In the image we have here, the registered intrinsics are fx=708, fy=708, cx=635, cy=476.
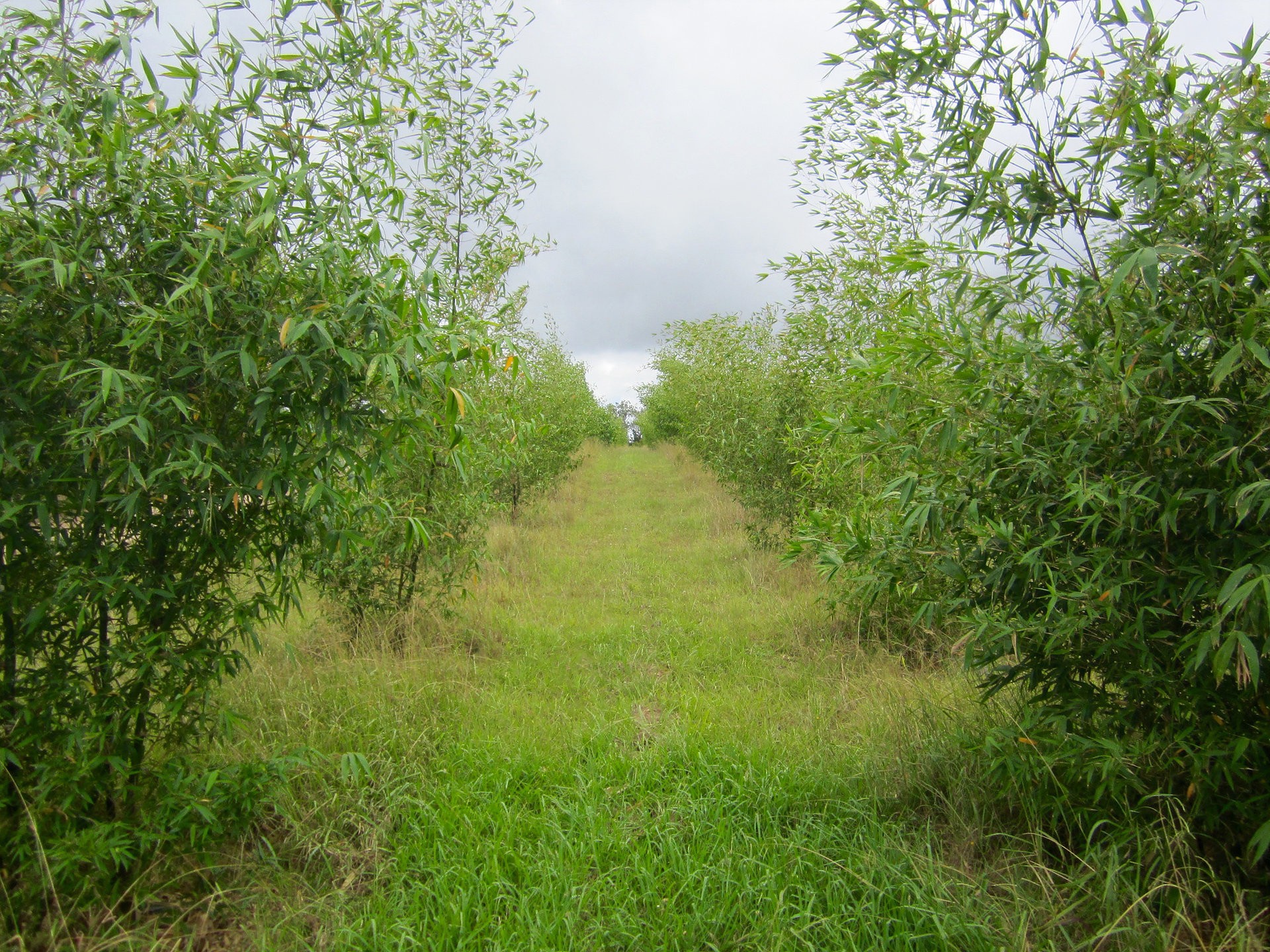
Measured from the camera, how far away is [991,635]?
2.84m

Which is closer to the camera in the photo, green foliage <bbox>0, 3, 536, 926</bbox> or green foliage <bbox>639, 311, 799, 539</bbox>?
green foliage <bbox>0, 3, 536, 926</bbox>

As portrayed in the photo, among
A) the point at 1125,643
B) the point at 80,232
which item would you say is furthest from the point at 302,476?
the point at 1125,643

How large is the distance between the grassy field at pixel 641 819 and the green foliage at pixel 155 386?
0.70 m

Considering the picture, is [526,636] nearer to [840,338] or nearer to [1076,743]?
[840,338]

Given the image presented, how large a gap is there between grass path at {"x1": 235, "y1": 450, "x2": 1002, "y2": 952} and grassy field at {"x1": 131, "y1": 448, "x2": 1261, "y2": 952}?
14 millimetres

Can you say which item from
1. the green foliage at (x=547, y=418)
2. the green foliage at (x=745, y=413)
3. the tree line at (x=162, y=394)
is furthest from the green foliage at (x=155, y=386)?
the green foliage at (x=745, y=413)

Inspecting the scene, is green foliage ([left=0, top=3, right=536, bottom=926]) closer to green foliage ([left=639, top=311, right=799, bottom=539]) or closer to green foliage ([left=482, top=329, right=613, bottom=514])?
green foliage ([left=482, top=329, right=613, bottom=514])

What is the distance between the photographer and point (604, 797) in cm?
362

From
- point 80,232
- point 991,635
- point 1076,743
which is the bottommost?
point 1076,743

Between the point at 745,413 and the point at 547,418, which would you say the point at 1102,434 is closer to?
the point at 745,413

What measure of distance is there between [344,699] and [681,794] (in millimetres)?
2140

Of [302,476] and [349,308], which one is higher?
[349,308]

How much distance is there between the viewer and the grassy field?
8.81 feet

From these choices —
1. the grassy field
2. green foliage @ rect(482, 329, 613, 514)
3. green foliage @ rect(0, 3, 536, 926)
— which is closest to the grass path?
the grassy field
